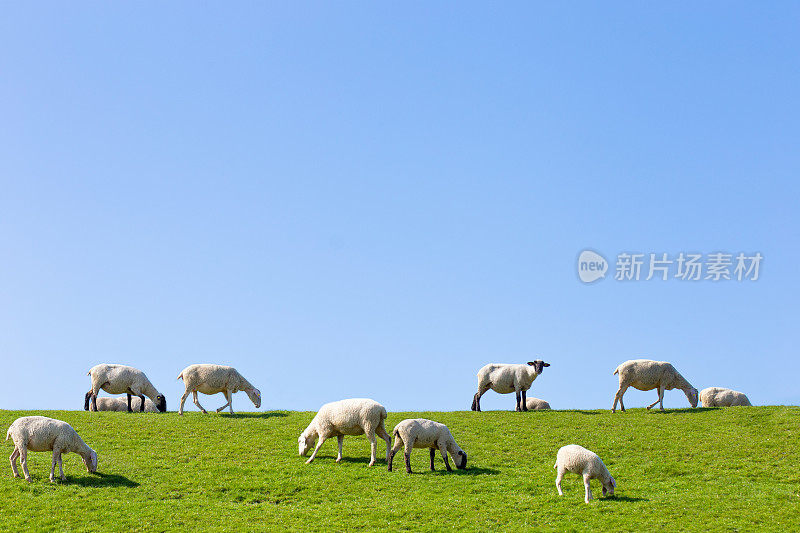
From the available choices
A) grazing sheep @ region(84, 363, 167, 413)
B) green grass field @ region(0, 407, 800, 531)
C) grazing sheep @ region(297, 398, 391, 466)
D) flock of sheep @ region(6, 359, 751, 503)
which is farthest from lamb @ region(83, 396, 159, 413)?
grazing sheep @ region(297, 398, 391, 466)

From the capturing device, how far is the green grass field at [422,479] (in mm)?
23438

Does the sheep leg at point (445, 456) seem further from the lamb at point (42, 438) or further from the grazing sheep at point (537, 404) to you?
the grazing sheep at point (537, 404)

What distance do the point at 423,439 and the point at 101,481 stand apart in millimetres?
11575

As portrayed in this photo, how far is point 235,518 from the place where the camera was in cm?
2411

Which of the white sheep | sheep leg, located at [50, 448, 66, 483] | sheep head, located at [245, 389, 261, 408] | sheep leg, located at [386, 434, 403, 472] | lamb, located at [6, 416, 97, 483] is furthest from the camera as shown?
sheep head, located at [245, 389, 261, 408]

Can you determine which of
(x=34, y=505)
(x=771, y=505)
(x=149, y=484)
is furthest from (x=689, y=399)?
(x=34, y=505)

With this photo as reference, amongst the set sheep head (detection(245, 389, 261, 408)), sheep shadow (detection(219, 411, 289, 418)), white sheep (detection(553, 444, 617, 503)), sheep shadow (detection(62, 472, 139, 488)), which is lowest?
sheep shadow (detection(62, 472, 139, 488))

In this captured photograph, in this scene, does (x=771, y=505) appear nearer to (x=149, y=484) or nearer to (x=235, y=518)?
(x=235, y=518)

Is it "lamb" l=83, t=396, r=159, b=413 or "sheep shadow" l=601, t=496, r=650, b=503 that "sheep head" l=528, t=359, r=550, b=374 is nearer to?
"sheep shadow" l=601, t=496, r=650, b=503

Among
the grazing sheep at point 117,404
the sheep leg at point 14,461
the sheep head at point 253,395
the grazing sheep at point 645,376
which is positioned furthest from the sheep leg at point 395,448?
the grazing sheep at point 117,404

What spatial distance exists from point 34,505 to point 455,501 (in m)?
13.5

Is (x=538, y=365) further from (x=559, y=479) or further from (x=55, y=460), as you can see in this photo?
(x=55, y=460)

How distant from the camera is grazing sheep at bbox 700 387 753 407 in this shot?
4938 centimetres

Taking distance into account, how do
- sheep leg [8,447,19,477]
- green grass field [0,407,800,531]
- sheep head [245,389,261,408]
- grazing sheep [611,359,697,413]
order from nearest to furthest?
green grass field [0,407,800,531]
sheep leg [8,447,19,477]
sheep head [245,389,261,408]
grazing sheep [611,359,697,413]
